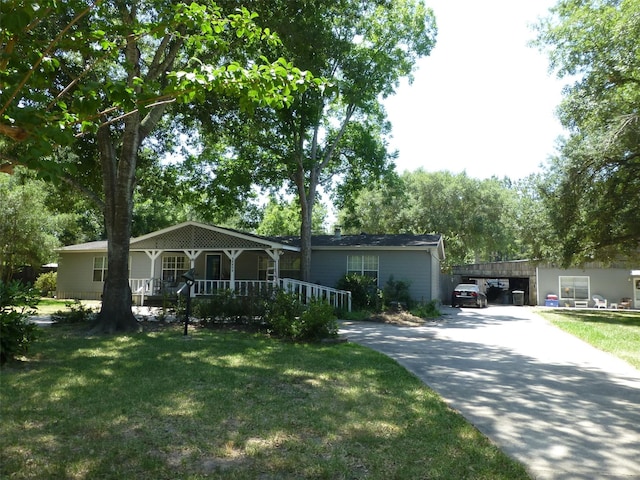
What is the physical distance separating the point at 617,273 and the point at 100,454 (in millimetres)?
30673

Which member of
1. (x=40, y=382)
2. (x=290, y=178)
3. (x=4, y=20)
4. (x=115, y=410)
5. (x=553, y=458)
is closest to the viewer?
(x=4, y=20)

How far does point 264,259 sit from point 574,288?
19.4 meters

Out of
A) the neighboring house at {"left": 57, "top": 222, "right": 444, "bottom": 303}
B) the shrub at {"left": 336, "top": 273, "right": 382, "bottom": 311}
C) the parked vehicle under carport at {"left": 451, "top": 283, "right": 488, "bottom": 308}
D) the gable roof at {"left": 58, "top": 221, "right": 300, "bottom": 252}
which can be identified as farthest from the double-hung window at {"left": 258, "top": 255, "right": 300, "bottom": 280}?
the parked vehicle under carport at {"left": 451, "top": 283, "right": 488, "bottom": 308}

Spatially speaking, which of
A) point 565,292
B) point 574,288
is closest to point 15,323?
point 565,292

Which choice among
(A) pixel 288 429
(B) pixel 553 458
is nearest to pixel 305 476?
(A) pixel 288 429

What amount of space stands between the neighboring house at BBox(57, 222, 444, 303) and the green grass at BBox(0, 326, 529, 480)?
11349mm

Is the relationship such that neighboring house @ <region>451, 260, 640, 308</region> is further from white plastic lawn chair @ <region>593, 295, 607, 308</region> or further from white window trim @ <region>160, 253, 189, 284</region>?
white window trim @ <region>160, 253, 189, 284</region>

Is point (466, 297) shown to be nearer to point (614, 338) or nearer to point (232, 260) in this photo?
point (614, 338)

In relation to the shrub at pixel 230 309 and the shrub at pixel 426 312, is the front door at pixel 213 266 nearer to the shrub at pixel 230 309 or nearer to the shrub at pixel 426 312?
the shrub at pixel 230 309

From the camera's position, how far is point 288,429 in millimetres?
4488

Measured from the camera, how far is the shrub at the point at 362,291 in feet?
62.8

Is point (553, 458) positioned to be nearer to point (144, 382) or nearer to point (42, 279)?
point (144, 382)

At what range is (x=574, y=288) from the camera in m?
28.5

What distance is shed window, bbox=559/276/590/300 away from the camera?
1109 inches
